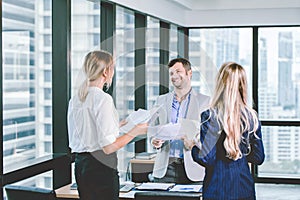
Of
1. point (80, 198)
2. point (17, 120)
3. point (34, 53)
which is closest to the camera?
point (80, 198)

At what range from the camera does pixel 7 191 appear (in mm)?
3373

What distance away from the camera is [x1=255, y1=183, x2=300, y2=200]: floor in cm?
702

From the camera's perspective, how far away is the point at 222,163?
324 centimetres

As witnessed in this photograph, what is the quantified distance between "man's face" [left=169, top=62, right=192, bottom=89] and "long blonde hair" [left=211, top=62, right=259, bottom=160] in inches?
32.6

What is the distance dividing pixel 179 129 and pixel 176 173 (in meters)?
0.60

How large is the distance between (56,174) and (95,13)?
1.40 meters

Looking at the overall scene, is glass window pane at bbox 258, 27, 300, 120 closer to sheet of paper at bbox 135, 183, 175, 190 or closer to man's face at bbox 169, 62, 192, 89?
man's face at bbox 169, 62, 192, 89

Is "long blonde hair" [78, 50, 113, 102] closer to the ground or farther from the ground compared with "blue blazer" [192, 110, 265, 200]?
farther from the ground

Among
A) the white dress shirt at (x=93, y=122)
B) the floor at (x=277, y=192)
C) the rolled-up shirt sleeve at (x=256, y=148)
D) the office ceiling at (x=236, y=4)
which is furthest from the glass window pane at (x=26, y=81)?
the floor at (x=277, y=192)

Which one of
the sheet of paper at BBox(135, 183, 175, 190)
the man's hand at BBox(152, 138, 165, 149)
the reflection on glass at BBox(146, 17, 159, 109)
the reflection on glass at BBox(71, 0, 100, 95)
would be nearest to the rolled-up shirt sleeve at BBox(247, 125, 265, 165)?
the man's hand at BBox(152, 138, 165, 149)

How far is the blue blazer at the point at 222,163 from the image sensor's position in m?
3.21

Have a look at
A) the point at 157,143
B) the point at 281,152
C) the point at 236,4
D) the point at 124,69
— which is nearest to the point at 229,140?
the point at 157,143

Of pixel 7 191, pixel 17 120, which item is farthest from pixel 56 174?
pixel 7 191

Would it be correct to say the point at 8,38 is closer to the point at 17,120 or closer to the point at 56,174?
the point at 17,120
